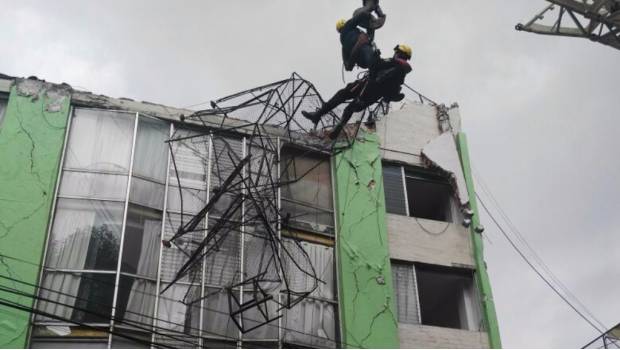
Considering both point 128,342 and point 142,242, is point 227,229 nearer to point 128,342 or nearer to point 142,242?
point 142,242

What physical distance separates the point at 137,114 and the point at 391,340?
7257mm

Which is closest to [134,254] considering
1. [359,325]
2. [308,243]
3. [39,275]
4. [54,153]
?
[39,275]

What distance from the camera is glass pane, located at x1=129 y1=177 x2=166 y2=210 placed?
13516 mm

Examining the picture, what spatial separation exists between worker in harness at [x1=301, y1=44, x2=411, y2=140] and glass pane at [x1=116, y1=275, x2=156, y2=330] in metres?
5.60

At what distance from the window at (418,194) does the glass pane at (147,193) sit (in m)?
5.45

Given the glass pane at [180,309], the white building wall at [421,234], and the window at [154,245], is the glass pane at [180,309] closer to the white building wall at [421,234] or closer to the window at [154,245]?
the window at [154,245]

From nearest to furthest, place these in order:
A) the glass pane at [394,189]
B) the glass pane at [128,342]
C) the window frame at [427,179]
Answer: the glass pane at [128,342] → the glass pane at [394,189] → the window frame at [427,179]

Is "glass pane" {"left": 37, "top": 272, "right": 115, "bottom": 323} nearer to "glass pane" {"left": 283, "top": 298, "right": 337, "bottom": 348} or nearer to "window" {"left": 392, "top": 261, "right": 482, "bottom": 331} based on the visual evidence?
"glass pane" {"left": 283, "top": 298, "right": 337, "bottom": 348}

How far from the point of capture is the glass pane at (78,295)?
11.8 meters

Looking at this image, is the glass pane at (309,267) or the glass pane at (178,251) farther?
the glass pane at (309,267)

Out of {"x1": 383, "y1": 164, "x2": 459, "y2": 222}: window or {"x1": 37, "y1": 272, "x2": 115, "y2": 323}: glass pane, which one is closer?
{"x1": 37, "y1": 272, "x2": 115, "y2": 323}: glass pane

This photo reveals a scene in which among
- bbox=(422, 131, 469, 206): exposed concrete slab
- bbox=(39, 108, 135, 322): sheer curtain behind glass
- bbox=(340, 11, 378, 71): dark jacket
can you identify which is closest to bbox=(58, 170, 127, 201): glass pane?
bbox=(39, 108, 135, 322): sheer curtain behind glass

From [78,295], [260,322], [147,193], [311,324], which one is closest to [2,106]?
[147,193]

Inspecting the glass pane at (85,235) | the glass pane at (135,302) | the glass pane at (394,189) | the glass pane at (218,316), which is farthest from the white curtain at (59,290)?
the glass pane at (394,189)
